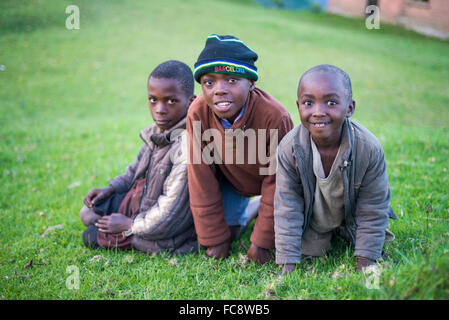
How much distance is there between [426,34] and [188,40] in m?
16.2

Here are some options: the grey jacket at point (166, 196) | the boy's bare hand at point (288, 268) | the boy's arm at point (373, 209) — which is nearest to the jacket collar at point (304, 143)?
the boy's arm at point (373, 209)

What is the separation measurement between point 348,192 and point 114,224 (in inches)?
87.5

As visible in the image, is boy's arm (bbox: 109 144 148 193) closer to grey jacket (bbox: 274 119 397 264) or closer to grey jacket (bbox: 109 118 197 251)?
grey jacket (bbox: 109 118 197 251)

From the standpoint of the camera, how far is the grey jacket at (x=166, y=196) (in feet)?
11.6

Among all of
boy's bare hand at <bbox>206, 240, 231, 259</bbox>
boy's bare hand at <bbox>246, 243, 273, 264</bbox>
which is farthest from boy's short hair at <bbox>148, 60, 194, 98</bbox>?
boy's bare hand at <bbox>246, 243, 273, 264</bbox>

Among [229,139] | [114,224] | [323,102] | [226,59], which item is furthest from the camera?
[114,224]

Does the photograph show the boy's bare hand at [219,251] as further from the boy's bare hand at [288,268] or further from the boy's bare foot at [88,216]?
the boy's bare foot at [88,216]

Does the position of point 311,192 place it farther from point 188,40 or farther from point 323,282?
point 188,40

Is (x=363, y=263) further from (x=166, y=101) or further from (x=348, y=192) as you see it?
(x=166, y=101)

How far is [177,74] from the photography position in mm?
3551

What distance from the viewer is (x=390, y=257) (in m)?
3.02

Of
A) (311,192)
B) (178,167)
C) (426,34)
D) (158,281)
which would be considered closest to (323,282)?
(311,192)

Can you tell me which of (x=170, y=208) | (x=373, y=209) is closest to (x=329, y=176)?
(x=373, y=209)

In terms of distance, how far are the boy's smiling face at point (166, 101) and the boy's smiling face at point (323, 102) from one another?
131cm
